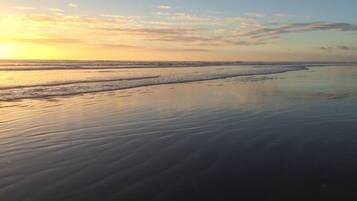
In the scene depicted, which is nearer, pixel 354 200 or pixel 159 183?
pixel 354 200

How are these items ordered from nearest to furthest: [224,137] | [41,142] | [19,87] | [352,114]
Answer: [41,142]
[224,137]
[352,114]
[19,87]

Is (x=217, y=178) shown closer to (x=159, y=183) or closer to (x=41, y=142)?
(x=159, y=183)

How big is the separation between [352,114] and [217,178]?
27.3ft

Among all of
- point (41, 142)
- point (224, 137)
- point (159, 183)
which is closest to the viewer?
point (159, 183)

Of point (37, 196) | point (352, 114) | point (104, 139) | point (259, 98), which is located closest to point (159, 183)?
point (37, 196)

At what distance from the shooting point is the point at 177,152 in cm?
831

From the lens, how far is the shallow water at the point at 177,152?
5.96m

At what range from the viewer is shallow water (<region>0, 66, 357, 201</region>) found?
19.6 feet

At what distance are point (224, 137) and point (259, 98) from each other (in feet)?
28.9

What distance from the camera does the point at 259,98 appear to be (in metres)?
18.2

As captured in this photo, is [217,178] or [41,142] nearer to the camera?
[217,178]

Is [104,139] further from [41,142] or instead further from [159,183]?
[159,183]

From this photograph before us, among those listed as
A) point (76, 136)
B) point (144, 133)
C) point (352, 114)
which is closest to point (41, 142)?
point (76, 136)

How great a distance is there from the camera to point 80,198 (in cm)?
560
